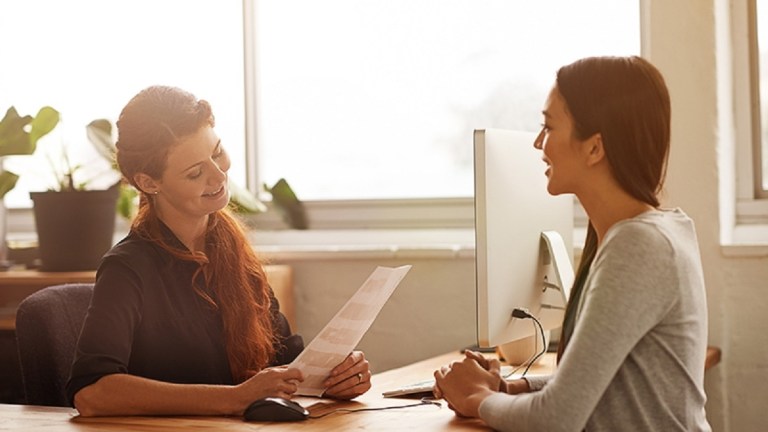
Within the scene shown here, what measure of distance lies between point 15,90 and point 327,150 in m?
1.31

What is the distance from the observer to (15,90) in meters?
3.98

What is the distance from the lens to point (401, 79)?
3.45m

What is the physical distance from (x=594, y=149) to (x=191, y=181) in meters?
0.86

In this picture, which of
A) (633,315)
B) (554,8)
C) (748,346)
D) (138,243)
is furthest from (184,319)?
(554,8)

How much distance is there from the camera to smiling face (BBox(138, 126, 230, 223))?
81.4 inches

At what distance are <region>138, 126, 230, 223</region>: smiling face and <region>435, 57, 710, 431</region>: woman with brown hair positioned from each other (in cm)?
73

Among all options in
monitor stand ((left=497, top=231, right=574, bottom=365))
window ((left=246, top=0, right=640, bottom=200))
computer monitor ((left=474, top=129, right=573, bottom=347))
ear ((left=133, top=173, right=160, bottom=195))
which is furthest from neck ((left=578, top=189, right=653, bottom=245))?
window ((left=246, top=0, right=640, bottom=200))

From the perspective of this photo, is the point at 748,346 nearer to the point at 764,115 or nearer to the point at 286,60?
the point at 764,115

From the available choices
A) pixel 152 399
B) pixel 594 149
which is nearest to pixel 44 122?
pixel 152 399

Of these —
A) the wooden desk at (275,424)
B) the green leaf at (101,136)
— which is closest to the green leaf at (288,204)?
the green leaf at (101,136)

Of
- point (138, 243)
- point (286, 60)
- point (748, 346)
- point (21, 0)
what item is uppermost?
point (21, 0)

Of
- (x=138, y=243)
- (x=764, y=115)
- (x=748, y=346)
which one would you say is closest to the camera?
(x=138, y=243)

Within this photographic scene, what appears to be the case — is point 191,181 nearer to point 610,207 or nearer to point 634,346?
point 610,207

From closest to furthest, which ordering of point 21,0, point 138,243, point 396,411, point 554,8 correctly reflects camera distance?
1. point 396,411
2. point 138,243
3. point 554,8
4. point 21,0
